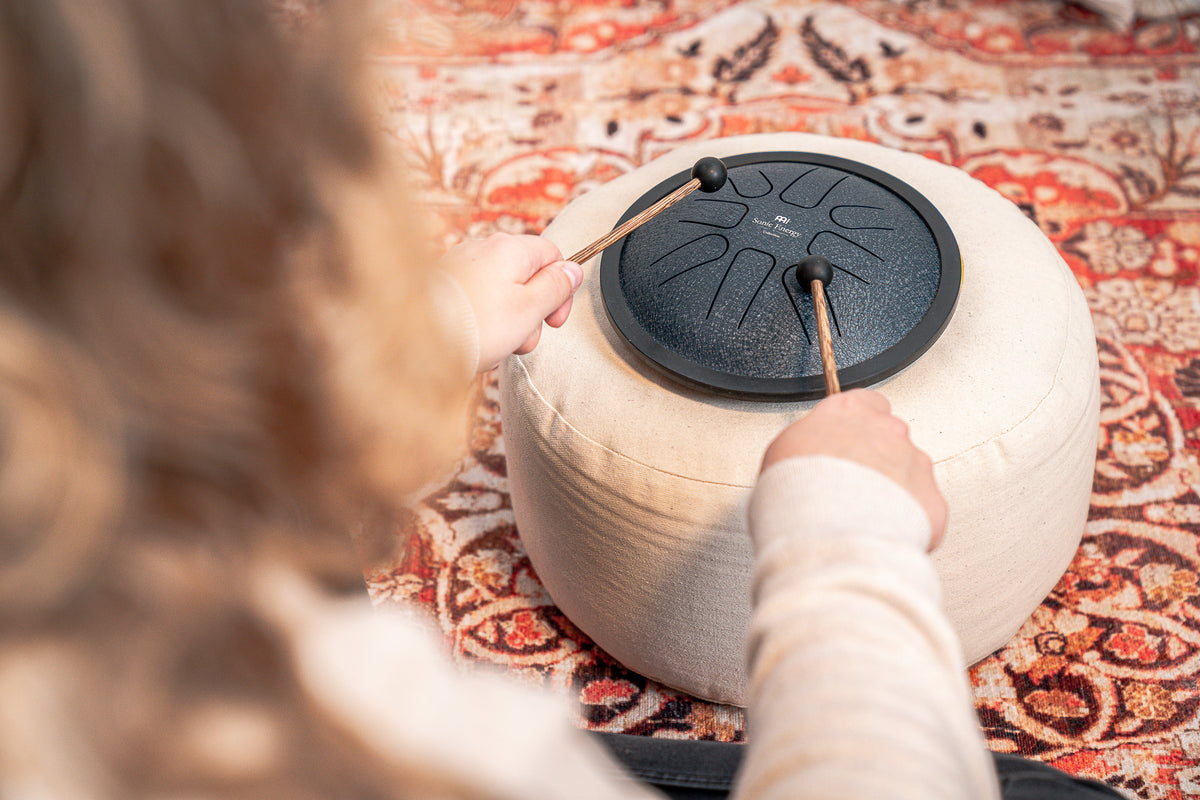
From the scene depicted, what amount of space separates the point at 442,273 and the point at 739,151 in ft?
1.71

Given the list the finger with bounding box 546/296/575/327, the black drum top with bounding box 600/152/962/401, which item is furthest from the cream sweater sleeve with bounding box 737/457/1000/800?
the finger with bounding box 546/296/575/327

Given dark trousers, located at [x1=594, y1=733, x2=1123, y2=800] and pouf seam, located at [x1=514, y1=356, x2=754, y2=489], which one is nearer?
dark trousers, located at [x1=594, y1=733, x2=1123, y2=800]

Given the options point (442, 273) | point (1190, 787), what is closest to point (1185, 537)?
point (1190, 787)

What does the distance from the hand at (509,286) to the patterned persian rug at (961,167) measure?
0.21m

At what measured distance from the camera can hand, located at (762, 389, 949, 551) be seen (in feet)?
2.15

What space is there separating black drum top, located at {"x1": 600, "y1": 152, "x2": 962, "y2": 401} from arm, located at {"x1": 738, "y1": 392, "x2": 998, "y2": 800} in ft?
0.94

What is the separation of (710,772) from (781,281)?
0.49m

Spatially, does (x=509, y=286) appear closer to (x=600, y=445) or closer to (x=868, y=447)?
(x=600, y=445)

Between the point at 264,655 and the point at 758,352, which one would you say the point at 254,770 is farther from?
the point at 758,352

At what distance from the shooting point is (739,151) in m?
1.24

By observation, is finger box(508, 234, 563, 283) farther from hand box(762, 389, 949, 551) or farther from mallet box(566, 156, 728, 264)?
hand box(762, 389, 949, 551)

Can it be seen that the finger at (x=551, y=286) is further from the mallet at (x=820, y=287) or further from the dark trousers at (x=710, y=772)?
the dark trousers at (x=710, y=772)

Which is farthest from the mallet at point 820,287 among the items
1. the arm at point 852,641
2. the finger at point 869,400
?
the arm at point 852,641

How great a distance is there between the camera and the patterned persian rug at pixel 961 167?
115 cm
